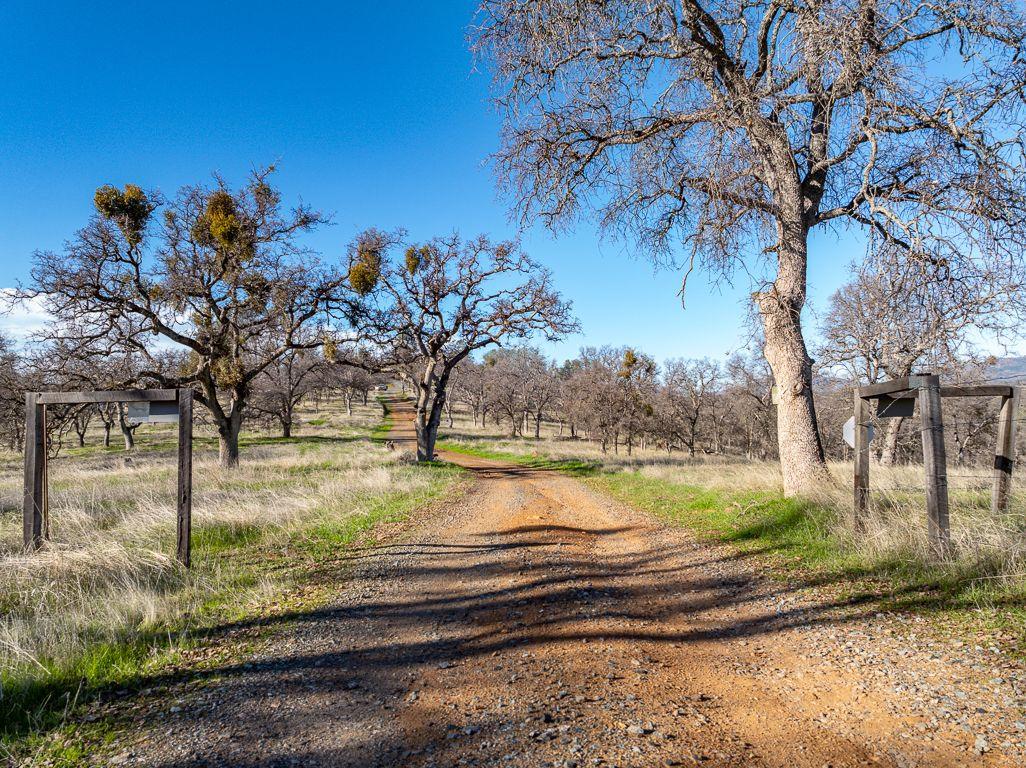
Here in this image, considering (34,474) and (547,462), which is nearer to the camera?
(34,474)

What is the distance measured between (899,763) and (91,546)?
843cm

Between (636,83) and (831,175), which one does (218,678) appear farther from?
(831,175)

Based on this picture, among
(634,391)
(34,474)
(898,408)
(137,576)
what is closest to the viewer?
(137,576)

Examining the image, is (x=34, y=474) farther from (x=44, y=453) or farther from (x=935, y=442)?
(x=935, y=442)

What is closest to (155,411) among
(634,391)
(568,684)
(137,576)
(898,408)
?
(137,576)

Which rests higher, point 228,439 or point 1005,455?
point 1005,455

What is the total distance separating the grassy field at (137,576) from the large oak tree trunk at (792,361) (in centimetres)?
698

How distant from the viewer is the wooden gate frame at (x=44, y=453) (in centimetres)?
648

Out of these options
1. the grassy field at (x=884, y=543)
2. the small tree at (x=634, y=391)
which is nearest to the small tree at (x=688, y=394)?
the small tree at (x=634, y=391)

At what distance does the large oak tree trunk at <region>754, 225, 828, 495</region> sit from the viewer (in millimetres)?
8031

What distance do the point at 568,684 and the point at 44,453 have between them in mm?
7959

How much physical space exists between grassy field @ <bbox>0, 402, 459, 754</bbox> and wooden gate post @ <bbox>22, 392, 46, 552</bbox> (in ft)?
0.94

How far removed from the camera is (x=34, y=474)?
6879 millimetres

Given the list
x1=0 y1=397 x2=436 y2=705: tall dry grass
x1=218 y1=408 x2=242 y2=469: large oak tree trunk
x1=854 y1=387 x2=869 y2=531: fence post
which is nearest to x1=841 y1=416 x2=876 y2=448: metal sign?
x1=854 y1=387 x2=869 y2=531: fence post
